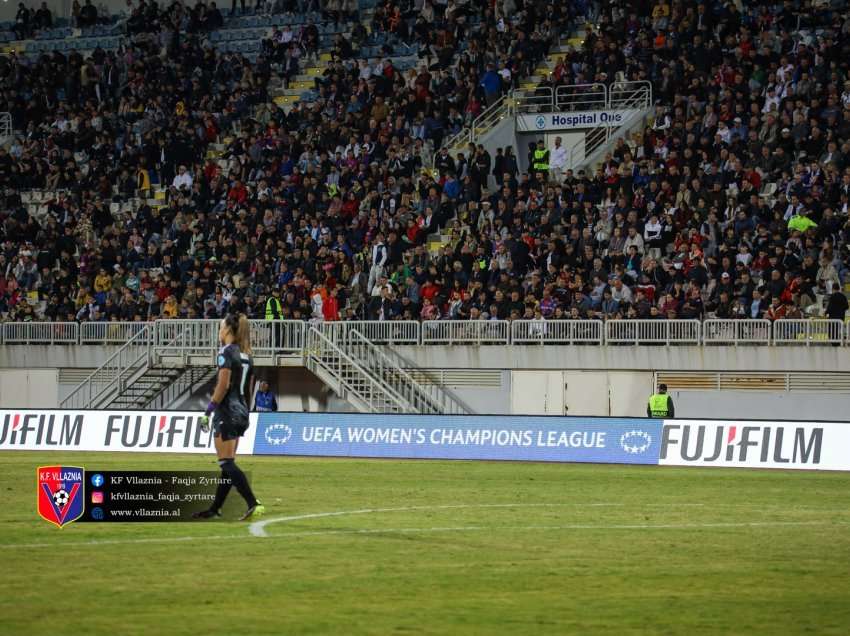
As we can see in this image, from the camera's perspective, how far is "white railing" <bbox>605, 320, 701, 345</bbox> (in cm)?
3334

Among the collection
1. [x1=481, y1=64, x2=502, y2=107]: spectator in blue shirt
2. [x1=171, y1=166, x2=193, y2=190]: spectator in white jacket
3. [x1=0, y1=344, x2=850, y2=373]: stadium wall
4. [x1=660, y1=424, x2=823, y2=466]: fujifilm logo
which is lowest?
[x1=660, y1=424, x2=823, y2=466]: fujifilm logo

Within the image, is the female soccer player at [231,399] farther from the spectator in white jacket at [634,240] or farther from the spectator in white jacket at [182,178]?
the spectator in white jacket at [182,178]

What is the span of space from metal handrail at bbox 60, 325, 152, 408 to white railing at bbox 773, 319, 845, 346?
1543 centimetres

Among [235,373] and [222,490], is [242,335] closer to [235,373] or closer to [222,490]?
[235,373]

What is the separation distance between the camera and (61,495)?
14648mm

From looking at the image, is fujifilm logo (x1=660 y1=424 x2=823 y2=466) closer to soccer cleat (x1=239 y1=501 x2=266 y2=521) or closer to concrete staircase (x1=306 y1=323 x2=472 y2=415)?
concrete staircase (x1=306 y1=323 x2=472 y2=415)

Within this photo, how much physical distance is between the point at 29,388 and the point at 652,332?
1712 cm

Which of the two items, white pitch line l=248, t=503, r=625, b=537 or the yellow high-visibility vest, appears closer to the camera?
white pitch line l=248, t=503, r=625, b=537

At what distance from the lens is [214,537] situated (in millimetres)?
14227

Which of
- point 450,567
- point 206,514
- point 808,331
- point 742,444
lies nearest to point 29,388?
point 808,331

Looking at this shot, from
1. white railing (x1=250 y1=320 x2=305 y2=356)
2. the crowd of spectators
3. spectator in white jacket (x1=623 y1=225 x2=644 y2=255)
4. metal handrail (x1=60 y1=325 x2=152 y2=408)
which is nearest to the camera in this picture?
the crowd of spectators

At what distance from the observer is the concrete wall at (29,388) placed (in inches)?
1615

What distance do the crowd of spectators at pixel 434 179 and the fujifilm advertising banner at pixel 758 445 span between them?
19.6 feet

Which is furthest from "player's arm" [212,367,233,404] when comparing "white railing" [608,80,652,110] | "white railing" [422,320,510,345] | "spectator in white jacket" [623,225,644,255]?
"white railing" [608,80,652,110]
